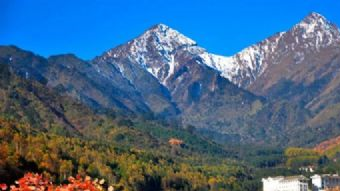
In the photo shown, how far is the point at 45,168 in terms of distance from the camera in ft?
560

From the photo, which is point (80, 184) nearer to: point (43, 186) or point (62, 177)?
point (43, 186)

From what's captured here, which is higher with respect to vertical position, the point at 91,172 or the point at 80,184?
the point at 91,172

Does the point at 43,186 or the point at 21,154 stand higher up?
the point at 21,154

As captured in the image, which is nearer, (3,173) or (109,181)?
(3,173)

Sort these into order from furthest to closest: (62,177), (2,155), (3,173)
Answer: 1. (62,177)
2. (2,155)
3. (3,173)

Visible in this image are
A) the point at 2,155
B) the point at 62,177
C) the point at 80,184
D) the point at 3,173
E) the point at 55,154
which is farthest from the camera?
Result: the point at 55,154

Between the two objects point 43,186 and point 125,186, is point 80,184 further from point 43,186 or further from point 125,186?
point 125,186

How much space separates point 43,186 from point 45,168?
149 m

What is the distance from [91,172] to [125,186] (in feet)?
35.4

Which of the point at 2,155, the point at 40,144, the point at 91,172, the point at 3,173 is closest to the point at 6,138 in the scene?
the point at 40,144

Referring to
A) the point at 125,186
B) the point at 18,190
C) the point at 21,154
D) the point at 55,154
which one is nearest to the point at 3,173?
the point at 21,154

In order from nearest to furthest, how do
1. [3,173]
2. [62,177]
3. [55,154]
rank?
1. [3,173]
2. [62,177]
3. [55,154]

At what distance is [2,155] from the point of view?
15288cm

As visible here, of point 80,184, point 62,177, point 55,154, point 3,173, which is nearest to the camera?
point 80,184
